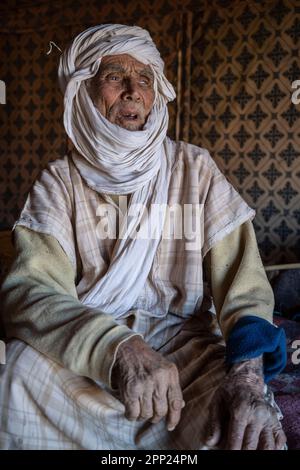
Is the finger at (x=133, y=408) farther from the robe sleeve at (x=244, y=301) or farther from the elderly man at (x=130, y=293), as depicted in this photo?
the robe sleeve at (x=244, y=301)

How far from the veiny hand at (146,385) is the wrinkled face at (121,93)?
2.62 ft

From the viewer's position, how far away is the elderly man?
124 cm

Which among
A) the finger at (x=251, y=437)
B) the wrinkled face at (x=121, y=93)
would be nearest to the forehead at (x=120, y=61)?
the wrinkled face at (x=121, y=93)

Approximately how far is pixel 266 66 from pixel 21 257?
313 cm

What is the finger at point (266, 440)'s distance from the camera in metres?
1.18

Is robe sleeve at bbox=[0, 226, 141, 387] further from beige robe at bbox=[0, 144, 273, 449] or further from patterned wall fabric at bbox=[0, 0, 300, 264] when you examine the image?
patterned wall fabric at bbox=[0, 0, 300, 264]

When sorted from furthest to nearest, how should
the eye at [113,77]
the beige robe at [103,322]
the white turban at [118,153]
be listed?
the eye at [113,77], the white turban at [118,153], the beige robe at [103,322]

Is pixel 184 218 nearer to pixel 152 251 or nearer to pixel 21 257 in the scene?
pixel 152 251

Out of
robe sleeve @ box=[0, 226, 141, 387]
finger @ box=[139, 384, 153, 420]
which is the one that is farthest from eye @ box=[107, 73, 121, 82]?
finger @ box=[139, 384, 153, 420]

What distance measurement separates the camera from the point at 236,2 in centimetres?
404

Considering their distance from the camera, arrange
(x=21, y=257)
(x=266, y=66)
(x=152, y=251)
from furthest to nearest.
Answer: (x=266, y=66) < (x=152, y=251) < (x=21, y=257)

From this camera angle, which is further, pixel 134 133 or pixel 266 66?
pixel 266 66
